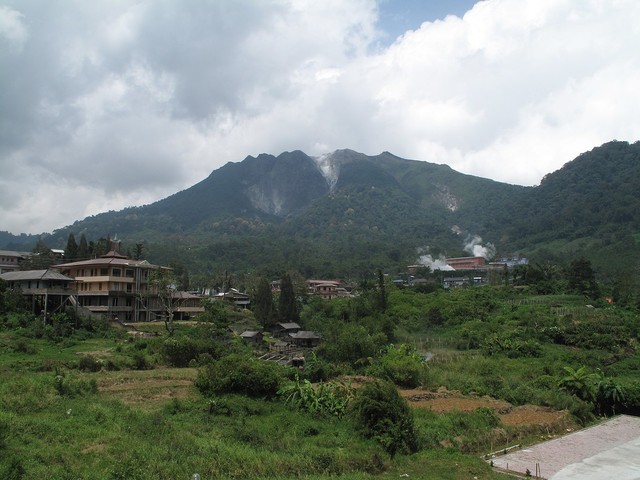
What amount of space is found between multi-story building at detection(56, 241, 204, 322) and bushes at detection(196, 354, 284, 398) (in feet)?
77.0

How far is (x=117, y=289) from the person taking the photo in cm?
4503

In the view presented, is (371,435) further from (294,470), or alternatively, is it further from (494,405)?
(494,405)

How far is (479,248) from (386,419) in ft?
Answer: 426

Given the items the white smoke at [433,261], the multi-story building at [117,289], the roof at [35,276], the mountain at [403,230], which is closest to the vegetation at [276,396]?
the roof at [35,276]

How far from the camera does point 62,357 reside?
82.8ft

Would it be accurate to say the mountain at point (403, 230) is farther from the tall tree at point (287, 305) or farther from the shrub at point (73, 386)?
the shrub at point (73, 386)

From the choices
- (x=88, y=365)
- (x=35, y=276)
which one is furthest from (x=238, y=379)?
(x=35, y=276)

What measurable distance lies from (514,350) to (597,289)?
94.5ft

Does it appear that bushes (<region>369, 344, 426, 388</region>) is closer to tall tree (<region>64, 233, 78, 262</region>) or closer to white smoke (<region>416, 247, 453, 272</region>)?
tall tree (<region>64, 233, 78, 262</region>)

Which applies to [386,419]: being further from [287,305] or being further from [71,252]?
[71,252]

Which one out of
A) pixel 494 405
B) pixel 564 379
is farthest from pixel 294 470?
pixel 564 379

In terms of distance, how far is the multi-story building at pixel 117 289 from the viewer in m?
44.1

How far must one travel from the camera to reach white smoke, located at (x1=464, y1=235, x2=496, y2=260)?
133900 mm

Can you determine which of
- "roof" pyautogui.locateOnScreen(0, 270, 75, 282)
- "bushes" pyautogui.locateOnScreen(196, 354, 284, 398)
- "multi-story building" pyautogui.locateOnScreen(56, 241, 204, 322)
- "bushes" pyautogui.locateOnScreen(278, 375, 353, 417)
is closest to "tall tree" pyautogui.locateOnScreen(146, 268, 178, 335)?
"multi-story building" pyautogui.locateOnScreen(56, 241, 204, 322)
